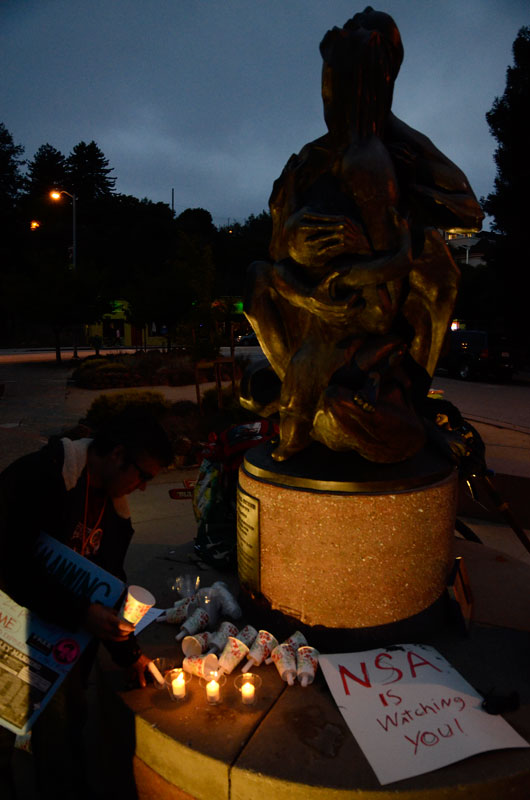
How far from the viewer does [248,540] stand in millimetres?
2973

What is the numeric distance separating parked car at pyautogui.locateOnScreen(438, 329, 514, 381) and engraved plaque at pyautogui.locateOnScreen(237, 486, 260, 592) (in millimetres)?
17722

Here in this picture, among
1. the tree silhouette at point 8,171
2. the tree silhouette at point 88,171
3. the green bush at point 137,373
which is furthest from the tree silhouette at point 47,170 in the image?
the green bush at point 137,373

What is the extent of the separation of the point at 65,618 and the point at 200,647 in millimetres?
864

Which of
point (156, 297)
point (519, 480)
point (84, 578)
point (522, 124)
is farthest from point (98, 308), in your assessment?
point (84, 578)

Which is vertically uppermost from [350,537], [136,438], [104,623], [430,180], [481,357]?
[430,180]

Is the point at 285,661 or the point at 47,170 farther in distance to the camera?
the point at 47,170

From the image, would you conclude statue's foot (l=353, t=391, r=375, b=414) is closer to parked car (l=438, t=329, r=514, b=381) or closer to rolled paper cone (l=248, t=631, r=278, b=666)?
rolled paper cone (l=248, t=631, r=278, b=666)

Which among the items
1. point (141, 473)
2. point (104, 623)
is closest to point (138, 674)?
point (104, 623)

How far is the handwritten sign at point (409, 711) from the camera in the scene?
6.78 ft

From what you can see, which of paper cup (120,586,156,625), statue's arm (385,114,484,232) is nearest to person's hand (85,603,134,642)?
paper cup (120,586,156,625)

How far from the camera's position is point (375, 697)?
2357 millimetres

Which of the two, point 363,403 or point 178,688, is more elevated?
point 363,403

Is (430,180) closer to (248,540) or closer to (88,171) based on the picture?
(248,540)

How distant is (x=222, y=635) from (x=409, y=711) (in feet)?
3.07
